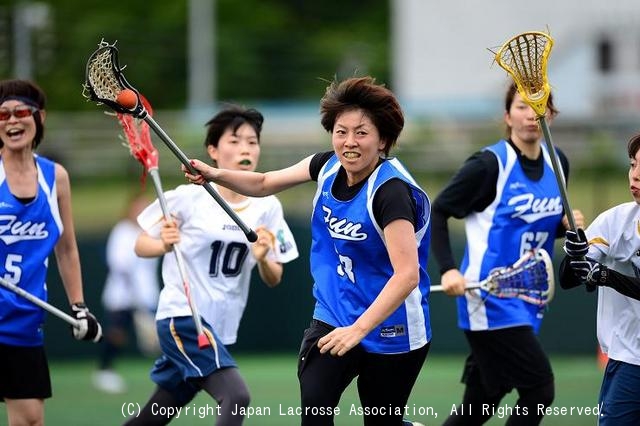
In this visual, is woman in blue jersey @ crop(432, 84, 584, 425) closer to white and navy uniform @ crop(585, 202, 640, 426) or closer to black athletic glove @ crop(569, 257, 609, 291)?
white and navy uniform @ crop(585, 202, 640, 426)

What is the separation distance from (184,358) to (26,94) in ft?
5.47

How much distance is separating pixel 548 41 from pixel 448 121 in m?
17.5

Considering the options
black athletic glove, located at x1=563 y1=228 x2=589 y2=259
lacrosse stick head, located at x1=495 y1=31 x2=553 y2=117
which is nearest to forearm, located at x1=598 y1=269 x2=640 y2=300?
black athletic glove, located at x1=563 y1=228 x2=589 y2=259

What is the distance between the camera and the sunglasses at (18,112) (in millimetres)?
6637

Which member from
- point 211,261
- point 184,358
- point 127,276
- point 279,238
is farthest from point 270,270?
point 127,276

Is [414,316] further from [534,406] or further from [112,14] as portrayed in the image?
[112,14]

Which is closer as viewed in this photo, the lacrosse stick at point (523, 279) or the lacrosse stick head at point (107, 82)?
the lacrosse stick head at point (107, 82)

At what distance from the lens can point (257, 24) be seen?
37062mm

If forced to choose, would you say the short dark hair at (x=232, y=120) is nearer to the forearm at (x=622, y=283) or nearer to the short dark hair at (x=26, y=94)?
the short dark hair at (x=26, y=94)

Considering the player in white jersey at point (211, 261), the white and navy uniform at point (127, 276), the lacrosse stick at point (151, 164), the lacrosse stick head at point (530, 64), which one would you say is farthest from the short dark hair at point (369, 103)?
the white and navy uniform at point (127, 276)

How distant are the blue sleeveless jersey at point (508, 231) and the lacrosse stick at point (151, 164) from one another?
63.6 inches

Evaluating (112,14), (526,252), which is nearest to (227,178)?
(526,252)

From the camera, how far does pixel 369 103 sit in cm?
585

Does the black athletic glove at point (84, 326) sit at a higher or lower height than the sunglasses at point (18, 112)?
lower
